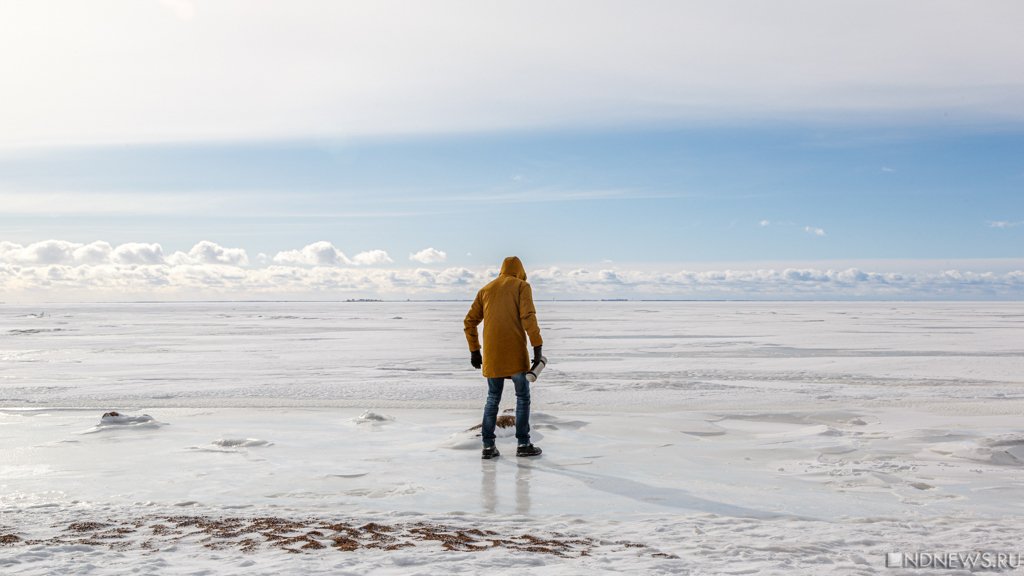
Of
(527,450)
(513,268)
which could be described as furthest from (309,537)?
(513,268)

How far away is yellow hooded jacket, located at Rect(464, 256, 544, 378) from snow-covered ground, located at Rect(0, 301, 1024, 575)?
96 centimetres

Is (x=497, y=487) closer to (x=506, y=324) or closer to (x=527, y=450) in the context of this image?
(x=527, y=450)

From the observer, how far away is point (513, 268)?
7.77 m

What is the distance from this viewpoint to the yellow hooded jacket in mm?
7465

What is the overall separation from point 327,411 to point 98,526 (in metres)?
5.89

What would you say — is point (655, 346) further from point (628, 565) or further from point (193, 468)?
point (628, 565)

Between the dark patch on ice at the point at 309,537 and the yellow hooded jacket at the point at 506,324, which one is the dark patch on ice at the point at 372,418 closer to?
the yellow hooded jacket at the point at 506,324

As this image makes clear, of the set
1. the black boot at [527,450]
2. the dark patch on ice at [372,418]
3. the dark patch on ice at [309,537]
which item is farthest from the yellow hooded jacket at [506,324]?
the dark patch on ice at [309,537]

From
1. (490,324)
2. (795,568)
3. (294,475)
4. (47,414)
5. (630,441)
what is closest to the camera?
(795,568)

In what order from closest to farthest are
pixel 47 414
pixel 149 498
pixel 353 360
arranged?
pixel 149 498 < pixel 47 414 < pixel 353 360

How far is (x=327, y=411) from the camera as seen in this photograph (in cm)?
1075

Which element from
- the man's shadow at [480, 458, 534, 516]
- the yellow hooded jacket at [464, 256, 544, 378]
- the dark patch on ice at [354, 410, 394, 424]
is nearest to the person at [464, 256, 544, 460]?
the yellow hooded jacket at [464, 256, 544, 378]

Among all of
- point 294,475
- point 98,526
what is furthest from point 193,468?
point 98,526

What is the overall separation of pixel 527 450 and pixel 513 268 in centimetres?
186
